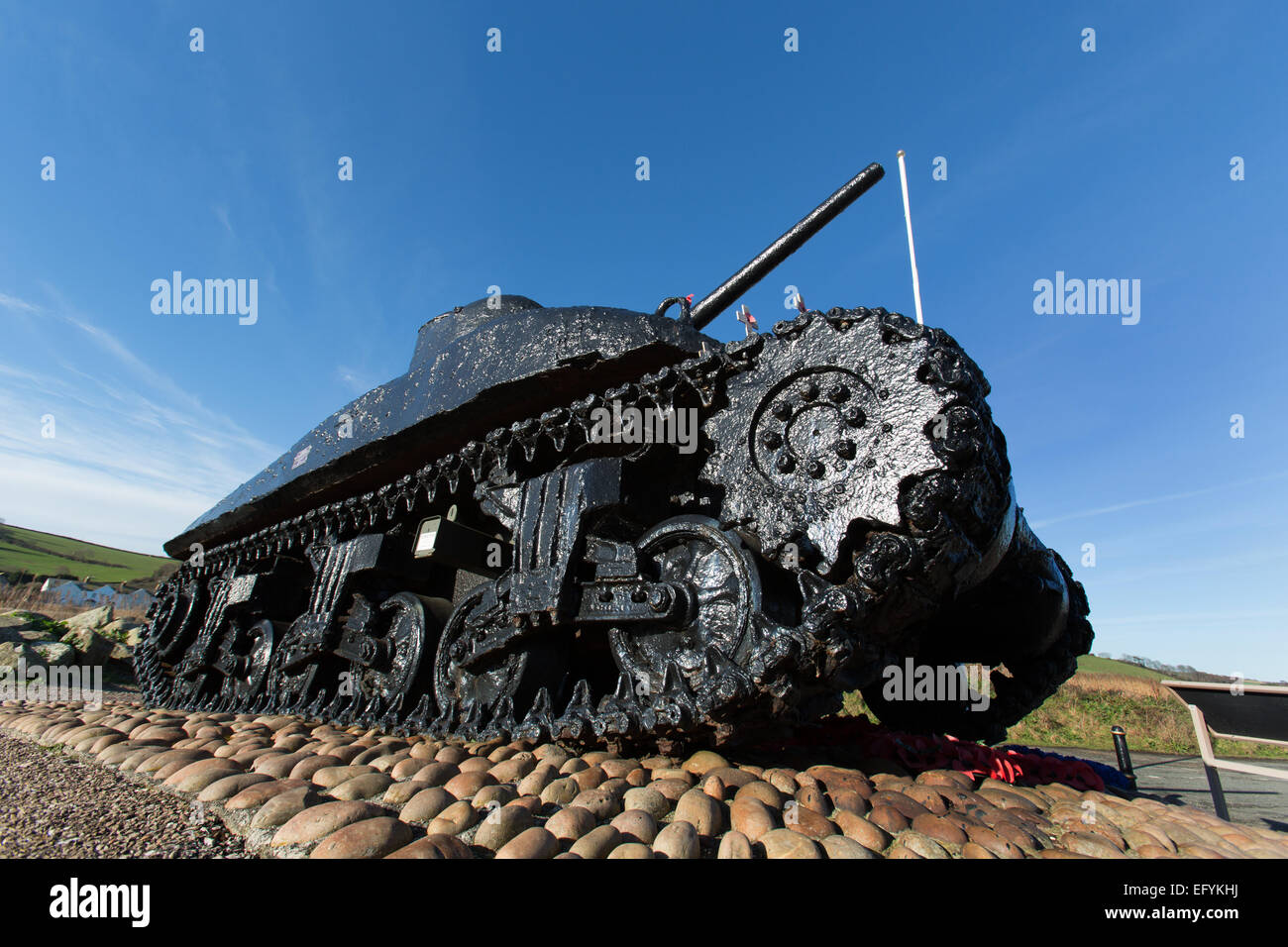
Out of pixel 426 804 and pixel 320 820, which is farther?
pixel 426 804

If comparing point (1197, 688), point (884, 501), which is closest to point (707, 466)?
point (884, 501)

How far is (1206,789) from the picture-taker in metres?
8.29

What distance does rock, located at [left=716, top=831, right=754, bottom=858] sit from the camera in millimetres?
2059

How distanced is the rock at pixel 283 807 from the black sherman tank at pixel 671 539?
1242 millimetres

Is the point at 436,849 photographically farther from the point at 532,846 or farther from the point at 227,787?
the point at 227,787

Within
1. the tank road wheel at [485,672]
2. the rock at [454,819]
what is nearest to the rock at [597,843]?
the rock at [454,819]

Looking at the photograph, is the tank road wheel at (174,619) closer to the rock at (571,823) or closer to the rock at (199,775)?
the rock at (199,775)

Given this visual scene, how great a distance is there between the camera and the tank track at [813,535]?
9.18 feet

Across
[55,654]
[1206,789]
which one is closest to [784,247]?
[1206,789]

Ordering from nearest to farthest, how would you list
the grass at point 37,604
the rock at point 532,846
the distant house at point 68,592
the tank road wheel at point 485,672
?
1. the rock at point 532,846
2. the tank road wheel at point 485,672
3. the grass at point 37,604
4. the distant house at point 68,592

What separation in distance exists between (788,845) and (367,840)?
4.32 ft

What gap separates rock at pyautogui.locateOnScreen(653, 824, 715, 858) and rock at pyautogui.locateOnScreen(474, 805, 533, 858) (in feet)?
1.12

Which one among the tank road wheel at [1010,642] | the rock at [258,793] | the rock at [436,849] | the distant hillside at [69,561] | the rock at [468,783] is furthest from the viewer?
the distant hillside at [69,561]
